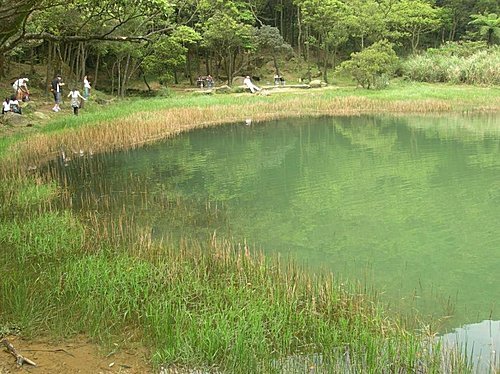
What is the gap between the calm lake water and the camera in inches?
254

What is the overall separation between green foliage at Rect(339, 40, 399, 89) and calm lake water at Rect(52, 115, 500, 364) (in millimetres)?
10936

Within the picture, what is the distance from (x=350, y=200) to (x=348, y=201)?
8cm

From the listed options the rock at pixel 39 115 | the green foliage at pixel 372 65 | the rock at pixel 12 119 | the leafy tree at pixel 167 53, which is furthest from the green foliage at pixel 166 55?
the rock at pixel 12 119

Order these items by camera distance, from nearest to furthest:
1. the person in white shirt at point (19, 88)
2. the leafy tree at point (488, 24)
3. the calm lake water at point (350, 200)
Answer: the calm lake water at point (350, 200)
the person in white shirt at point (19, 88)
the leafy tree at point (488, 24)

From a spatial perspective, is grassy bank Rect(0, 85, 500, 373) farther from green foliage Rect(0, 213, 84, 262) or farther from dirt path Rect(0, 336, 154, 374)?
dirt path Rect(0, 336, 154, 374)

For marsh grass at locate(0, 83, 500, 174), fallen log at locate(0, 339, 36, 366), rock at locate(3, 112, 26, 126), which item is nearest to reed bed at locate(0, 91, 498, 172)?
marsh grass at locate(0, 83, 500, 174)

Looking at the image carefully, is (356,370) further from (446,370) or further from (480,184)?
(480,184)

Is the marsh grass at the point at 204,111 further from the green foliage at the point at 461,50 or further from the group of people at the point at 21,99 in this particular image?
the green foliage at the point at 461,50

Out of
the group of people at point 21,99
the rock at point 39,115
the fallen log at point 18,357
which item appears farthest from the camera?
the rock at point 39,115

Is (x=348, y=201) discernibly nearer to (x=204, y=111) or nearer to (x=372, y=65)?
(x=204, y=111)

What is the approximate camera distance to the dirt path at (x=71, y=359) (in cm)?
390

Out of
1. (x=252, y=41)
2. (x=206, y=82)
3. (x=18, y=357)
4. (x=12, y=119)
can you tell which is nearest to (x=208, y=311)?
(x=18, y=357)

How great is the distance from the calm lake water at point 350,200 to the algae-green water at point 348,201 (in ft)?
0.08

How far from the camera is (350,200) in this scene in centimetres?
1016
